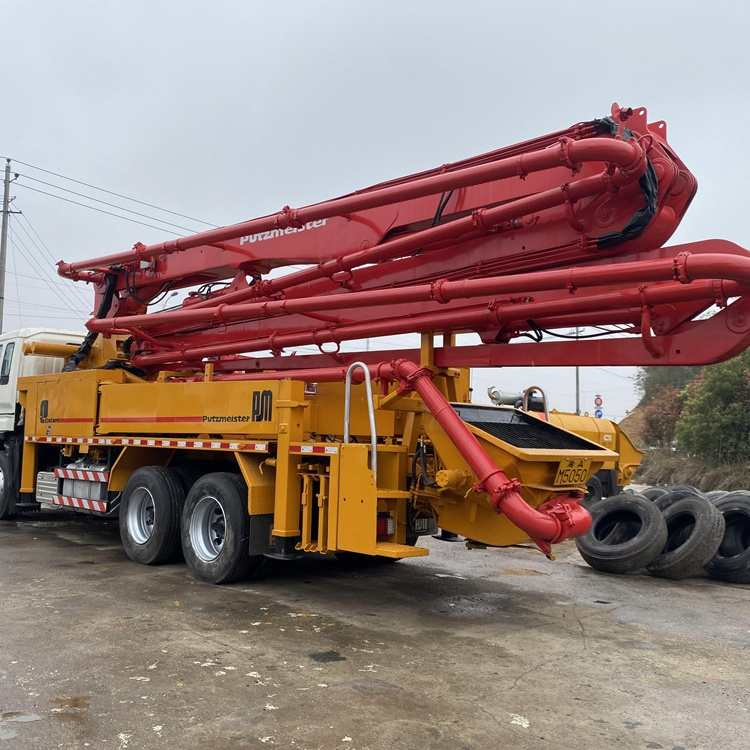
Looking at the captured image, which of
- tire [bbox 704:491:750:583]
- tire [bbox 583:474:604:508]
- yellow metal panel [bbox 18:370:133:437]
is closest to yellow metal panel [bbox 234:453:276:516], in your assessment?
yellow metal panel [bbox 18:370:133:437]

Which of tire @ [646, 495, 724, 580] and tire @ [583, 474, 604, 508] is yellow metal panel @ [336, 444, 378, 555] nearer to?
tire @ [646, 495, 724, 580]

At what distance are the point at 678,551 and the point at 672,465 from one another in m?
17.2

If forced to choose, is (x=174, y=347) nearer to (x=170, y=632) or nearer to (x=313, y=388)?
(x=313, y=388)

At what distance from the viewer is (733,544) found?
31.8ft

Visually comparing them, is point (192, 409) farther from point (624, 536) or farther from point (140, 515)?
point (624, 536)

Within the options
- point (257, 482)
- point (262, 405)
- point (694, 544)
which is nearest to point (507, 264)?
point (262, 405)

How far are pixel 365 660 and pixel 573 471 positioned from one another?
2556 millimetres

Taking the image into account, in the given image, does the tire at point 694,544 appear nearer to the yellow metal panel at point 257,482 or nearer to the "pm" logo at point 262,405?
the yellow metal panel at point 257,482

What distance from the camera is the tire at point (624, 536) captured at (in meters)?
8.91

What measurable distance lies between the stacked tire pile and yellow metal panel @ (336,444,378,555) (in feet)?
13.0

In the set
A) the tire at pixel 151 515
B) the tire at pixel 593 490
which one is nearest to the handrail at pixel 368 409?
the tire at pixel 151 515

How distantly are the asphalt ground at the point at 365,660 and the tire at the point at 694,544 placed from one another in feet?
0.59

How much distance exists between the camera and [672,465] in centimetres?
2488

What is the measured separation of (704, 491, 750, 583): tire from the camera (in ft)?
29.8
